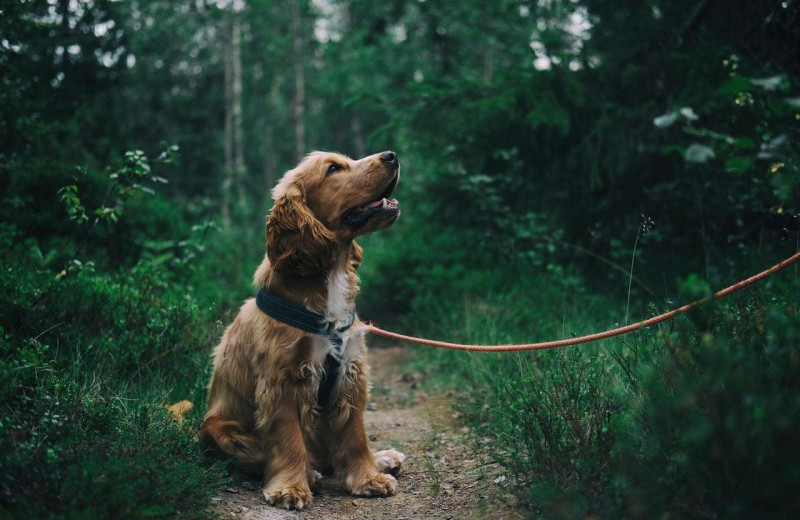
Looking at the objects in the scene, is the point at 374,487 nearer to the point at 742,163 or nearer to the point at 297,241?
the point at 297,241

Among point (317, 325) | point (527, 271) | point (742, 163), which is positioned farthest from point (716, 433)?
point (527, 271)

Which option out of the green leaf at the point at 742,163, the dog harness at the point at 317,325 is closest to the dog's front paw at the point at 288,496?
the dog harness at the point at 317,325

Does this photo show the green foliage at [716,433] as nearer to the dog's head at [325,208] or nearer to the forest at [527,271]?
the forest at [527,271]

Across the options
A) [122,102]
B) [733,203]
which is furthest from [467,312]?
[122,102]

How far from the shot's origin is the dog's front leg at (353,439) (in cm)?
340

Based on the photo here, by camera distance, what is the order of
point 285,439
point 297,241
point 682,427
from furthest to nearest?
point 297,241
point 285,439
point 682,427

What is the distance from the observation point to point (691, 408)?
91.7 inches

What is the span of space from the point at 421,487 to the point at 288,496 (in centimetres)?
79

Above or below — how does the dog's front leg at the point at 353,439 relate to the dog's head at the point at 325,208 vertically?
below

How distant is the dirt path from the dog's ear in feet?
4.19

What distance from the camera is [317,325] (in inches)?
131


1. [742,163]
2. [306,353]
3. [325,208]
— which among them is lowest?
[306,353]

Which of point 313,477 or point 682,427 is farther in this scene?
point 313,477

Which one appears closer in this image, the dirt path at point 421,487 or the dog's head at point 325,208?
the dirt path at point 421,487
